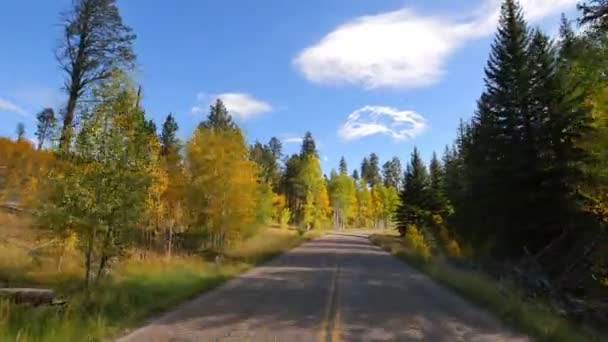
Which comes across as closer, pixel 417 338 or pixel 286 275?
pixel 417 338

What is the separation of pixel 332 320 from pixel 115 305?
4950mm

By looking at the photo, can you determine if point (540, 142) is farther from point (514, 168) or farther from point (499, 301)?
point (499, 301)

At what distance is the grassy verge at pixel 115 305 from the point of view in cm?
819

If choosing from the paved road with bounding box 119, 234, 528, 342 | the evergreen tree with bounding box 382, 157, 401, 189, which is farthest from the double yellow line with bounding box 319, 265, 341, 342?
the evergreen tree with bounding box 382, 157, 401, 189

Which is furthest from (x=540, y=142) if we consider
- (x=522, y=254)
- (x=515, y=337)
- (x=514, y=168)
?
(x=515, y=337)

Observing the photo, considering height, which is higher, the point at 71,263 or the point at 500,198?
the point at 500,198

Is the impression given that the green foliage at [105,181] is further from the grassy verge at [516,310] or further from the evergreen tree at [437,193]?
the evergreen tree at [437,193]

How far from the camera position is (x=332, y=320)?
33.4 ft

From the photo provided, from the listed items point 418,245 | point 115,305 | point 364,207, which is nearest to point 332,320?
point 115,305

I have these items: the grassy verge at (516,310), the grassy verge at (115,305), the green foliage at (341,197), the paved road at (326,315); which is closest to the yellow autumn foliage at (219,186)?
the grassy verge at (115,305)

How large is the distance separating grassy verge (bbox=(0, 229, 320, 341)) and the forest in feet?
3.59

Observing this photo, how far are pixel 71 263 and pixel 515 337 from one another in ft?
54.9

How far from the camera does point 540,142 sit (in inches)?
1061

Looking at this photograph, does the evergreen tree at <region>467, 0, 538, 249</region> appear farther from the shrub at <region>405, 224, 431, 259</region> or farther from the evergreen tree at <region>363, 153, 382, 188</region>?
the evergreen tree at <region>363, 153, 382, 188</region>
